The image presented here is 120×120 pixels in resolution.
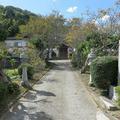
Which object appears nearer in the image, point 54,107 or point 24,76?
point 54,107

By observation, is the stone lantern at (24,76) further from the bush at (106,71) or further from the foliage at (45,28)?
the foliage at (45,28)

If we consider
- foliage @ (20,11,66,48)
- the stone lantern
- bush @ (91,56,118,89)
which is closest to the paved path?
bush @ (91,56,118,89)

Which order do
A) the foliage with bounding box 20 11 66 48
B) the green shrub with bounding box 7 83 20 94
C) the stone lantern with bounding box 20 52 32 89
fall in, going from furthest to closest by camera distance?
the foliage with bounding box 20 11 66 48 → the stone lantern with bounding box 20 52 32 89 → the green shrub with bounding box 7 83 20 94

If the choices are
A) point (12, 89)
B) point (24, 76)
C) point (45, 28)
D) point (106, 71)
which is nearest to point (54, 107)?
point (106, 71)

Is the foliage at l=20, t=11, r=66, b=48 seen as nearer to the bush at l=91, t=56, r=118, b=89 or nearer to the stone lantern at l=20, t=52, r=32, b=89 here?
the stone lantern at l=20, t=52, r=32, b=89

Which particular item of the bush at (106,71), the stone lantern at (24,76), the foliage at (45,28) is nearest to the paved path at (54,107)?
the bush at (106,71)

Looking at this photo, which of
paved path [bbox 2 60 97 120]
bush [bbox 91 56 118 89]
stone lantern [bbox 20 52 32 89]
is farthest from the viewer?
stone lantern [bbox 20 52 32 89]

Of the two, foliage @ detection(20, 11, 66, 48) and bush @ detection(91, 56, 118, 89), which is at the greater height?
foliage @ detection(20, 11, 66, 48)

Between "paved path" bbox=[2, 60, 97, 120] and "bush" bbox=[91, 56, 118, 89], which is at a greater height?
"bush" bbox=[91, 56, 118, 89]

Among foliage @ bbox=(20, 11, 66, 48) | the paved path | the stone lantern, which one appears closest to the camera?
the paved path

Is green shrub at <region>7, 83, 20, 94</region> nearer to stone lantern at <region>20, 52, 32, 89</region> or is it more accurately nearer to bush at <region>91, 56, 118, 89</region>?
stone lantern at <region>20, 52, 32, 89</region>

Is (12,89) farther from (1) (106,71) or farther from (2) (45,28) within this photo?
(2) (45,28)

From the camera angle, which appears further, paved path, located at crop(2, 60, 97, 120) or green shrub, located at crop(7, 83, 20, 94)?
green shrub, located at crop(7, 83, 20, 94)

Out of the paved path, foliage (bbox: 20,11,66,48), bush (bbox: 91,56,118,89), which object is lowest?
the paved path
